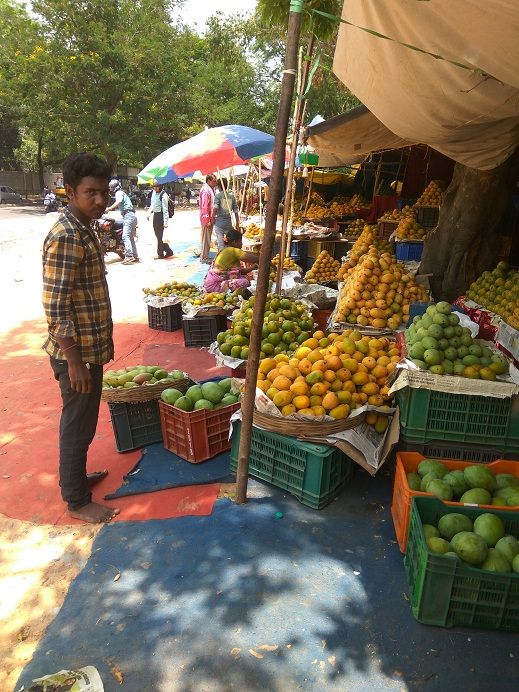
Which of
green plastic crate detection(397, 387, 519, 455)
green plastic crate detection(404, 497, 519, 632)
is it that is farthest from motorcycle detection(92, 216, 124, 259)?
green plastic crate detection(404, 497, 519, 632)

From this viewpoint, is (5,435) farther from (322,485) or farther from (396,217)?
(396,217)

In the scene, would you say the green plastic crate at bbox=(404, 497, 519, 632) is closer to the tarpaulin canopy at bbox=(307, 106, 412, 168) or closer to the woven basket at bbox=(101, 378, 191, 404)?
the woven basket at bbox=(101, 378, 191, 404)

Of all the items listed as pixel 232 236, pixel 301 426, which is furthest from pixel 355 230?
pixel 301 426

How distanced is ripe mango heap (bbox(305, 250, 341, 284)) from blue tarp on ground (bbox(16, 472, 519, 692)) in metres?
5.54

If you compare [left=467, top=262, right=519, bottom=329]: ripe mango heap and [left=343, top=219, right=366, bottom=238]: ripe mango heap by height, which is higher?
[left=343, top=219, right=366, bottom=238]: ripe mango heap

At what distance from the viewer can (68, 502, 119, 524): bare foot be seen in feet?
10.4

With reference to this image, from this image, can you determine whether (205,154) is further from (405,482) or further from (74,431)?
(405,482)

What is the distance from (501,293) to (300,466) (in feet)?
10.0

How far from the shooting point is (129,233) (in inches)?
523

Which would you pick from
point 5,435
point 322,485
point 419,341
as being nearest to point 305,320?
point 419,341

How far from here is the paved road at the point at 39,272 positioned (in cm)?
867

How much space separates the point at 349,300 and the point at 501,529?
9.85ft

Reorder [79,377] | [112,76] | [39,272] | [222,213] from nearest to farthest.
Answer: [79,377]
[39,272]
[222,213]
[112,76]

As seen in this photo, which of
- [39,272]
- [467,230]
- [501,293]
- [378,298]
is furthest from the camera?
[39,272]
